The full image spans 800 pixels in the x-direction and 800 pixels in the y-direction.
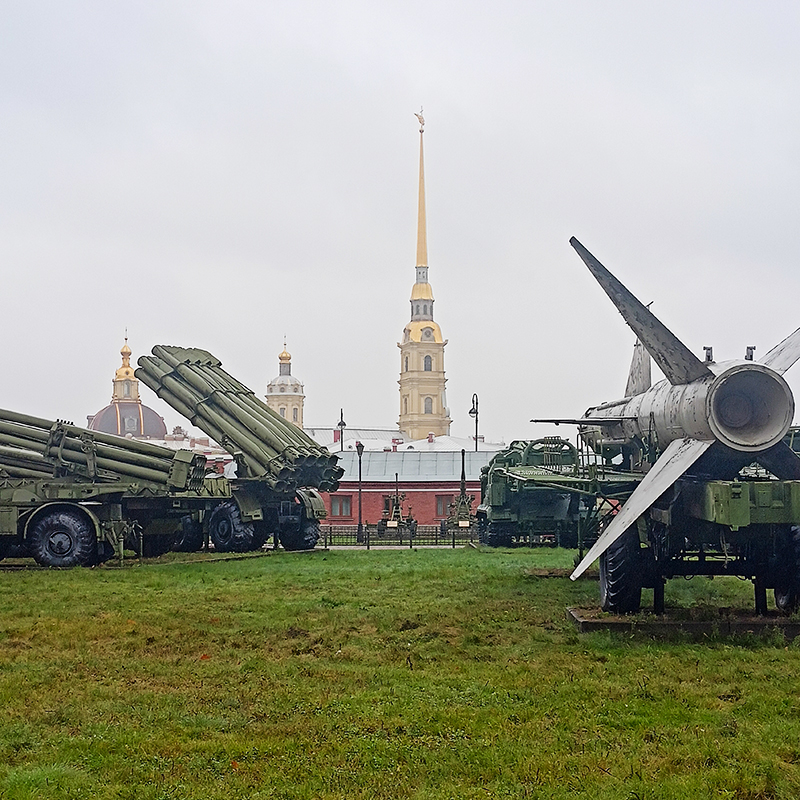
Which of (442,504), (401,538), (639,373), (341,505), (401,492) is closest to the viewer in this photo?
(639,373)

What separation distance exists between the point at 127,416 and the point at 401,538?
51963 millimetres

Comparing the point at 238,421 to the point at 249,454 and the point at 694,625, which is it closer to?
the point at 249,454

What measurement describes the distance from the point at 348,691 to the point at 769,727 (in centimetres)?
268

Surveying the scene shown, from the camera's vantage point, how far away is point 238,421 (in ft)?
66.1

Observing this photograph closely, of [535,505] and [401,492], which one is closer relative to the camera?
[535,505]

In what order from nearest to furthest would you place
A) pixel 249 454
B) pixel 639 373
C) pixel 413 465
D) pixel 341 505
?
pixel 639 373 → pixel 249 454 → pixel 341 505 → pixel 413 465

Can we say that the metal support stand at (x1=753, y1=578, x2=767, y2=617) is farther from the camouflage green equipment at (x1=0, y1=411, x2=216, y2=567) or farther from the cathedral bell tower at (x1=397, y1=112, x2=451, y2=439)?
the cathedral bell tower at (x1=397, y1=112, x2=451, y2=439)

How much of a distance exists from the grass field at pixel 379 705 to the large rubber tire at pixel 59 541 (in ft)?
15.3

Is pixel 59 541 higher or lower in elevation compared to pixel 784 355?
lower

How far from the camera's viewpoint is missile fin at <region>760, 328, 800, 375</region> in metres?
9.14

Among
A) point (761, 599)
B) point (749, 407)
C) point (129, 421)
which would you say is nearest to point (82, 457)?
point (761, 599)

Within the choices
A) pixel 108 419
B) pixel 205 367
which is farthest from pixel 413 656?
pixel 108 419

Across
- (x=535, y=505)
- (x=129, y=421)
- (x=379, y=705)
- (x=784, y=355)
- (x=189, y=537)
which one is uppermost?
(x=129, y=421)

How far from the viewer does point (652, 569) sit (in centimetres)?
924
